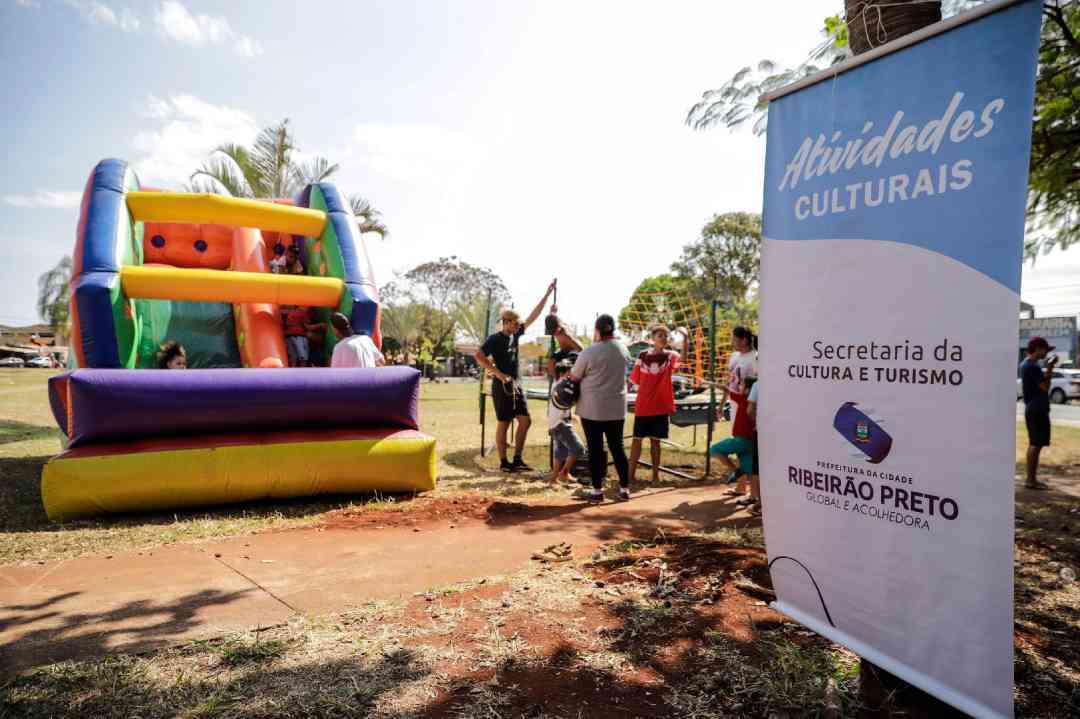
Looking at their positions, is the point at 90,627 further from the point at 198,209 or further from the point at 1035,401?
the point at 1035,401

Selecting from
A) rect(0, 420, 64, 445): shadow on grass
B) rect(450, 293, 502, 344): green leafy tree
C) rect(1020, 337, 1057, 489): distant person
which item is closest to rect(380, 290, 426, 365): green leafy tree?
rect(450, 293, 502, 344): green leafy tree

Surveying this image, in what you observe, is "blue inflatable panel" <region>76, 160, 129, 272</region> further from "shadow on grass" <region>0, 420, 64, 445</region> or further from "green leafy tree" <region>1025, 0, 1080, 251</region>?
"green leafy tree" <region>1025, 0, 1080, 251</region>

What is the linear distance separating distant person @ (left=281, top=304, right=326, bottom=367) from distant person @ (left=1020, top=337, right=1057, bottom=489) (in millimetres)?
8466

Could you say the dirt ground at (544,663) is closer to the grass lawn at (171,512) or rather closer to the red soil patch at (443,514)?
the red soil patch at (443,514)

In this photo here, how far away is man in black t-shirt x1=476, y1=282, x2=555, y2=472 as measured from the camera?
25.0 ft

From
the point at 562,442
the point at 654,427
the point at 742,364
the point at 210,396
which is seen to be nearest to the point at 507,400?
the point at 562,442

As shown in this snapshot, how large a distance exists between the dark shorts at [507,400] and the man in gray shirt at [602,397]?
1.55 metres

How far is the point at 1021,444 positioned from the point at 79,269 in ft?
45.9

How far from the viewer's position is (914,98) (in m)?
2.18

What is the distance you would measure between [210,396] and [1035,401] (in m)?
8.80

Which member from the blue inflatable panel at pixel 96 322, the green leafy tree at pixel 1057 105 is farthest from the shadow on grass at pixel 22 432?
the green leafy tree at pixel 1057 105

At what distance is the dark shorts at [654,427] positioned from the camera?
6941mm

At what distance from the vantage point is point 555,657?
112 inches

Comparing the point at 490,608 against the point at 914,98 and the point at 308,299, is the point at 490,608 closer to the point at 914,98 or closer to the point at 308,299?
the point at 914,98
